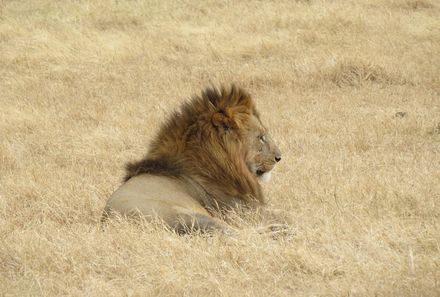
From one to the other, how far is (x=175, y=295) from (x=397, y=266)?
1.03m

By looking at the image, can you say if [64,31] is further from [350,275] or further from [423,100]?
[350,275]

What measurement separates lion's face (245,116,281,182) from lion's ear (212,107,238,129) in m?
0.15

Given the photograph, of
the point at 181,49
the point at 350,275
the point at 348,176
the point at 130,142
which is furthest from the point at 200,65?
the point at 350,275

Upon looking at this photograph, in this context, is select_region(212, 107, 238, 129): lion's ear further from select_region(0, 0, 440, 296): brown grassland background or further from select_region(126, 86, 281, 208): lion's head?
select_region(0, 0, 440, 296): brown grassland background

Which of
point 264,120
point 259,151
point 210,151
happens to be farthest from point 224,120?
point 264,120

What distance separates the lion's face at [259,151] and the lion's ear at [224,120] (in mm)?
154

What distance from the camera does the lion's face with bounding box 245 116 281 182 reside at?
5773 millimetres

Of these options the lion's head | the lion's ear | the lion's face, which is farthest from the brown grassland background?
the lion's ear

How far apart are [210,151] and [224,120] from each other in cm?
22

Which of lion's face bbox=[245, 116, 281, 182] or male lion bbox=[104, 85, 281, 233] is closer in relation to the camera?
male lion bbox=[104, 85, 281, 233]

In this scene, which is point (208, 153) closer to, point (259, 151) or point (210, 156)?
point (210, 156)

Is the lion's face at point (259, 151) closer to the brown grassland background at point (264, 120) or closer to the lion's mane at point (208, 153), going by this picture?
the lion's mane at point (208, 153)

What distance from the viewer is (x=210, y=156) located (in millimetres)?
5559

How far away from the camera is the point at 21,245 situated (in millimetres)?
4672
